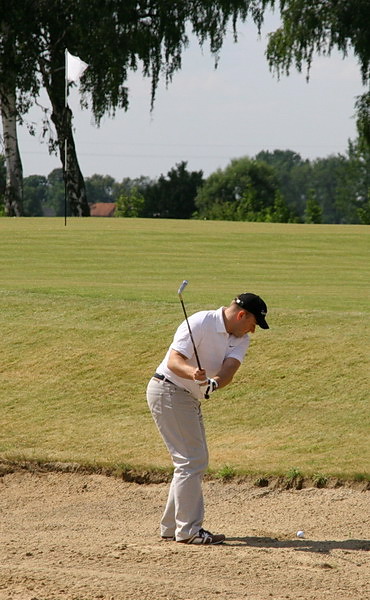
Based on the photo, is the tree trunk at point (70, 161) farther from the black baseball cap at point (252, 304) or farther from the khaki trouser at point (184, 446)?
the black baseball cap at point (252, 304)

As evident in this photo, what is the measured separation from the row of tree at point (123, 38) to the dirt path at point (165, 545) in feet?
91.6

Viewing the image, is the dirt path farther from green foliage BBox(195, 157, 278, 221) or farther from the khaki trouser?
green foliage BBox(195, 157, 278, 221)

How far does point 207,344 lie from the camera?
24.9ft

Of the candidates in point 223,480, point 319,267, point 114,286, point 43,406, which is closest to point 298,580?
point 223,480

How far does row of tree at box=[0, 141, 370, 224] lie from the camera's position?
73.5 meters

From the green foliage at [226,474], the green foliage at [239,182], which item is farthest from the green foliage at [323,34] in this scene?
the green foliage at [239,182]

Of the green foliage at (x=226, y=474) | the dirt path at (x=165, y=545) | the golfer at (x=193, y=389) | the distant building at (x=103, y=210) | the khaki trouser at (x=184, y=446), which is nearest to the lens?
the dirt path at (x=165, y=545)

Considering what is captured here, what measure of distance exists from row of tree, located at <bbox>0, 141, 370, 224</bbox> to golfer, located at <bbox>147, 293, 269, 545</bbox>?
3067 centimetres

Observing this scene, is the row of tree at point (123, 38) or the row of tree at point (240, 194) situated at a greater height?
the row of tree at point (123, 38)

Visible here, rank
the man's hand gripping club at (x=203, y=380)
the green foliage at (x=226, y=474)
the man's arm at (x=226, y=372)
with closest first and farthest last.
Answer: the man's hand gripping club at (x=203, y=380), the man's arm at (x=226, y=372), the green foliage at (x=226, y=474)

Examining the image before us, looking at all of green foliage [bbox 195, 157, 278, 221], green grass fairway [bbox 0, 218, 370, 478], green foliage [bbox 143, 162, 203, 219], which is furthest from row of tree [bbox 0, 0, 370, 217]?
green foliage [bbox 195, 157, 278, 221]

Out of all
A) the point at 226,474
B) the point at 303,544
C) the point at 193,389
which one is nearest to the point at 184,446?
the point at 193,389

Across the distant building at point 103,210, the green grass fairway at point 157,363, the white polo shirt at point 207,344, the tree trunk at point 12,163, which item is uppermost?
the tree trunk at point 12,163

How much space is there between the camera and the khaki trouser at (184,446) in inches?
307
